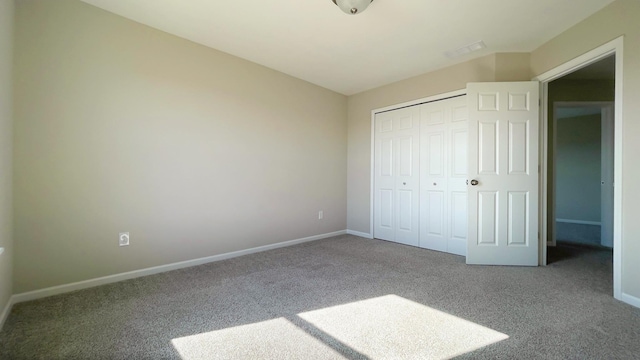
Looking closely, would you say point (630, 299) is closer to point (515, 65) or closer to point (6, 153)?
point (515, 65)

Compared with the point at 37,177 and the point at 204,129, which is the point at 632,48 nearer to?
the point at 204,129

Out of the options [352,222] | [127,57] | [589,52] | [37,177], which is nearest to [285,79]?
[127,57]

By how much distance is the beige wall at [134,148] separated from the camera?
236 centimetres

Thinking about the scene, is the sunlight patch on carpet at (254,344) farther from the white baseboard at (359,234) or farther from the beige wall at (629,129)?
the white baseboard at (359,234)

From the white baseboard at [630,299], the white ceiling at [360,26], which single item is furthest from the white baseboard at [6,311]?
the white baseboard at [630,299]

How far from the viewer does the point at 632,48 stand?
2238 millimetres

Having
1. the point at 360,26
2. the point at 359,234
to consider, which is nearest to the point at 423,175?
the point at 359,234

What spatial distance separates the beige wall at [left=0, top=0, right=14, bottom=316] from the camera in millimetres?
1960

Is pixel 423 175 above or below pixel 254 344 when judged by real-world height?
above

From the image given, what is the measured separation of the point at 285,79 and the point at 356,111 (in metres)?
1.43

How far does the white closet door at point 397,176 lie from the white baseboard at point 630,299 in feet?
7.04

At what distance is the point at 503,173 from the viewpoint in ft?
10.6

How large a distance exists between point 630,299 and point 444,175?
2.06m

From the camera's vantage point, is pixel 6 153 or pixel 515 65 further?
pixel 515 65
